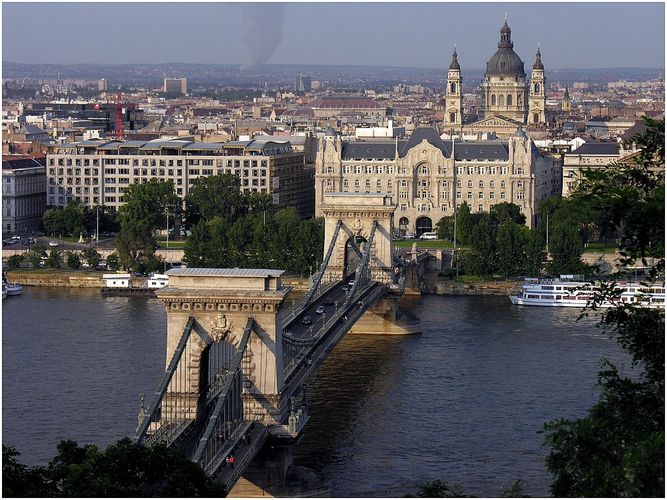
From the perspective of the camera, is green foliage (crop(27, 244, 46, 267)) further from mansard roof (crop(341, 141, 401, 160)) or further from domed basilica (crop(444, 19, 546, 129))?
domed basilica (crop(444, 19, 546, 129))

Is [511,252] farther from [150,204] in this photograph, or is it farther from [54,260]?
[150,204]

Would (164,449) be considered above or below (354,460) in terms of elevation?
above

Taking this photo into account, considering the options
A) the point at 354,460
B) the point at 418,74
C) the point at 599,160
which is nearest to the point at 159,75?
the point at 418,74

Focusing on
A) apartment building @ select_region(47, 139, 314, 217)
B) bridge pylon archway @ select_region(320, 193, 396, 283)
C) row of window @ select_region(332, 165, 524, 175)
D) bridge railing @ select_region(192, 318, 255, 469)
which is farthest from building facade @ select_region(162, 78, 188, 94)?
bridge railing @ select_region(192, 318, 255, 469)

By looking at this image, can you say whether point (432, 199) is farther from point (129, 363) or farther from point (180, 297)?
point (180, 297)

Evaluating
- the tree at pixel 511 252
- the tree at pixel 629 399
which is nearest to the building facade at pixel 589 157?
the tree at pixel 511 252

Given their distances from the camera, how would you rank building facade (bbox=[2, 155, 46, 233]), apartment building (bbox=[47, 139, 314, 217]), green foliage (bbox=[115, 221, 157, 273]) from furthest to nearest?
apartment building (bbox=[47, 139, 314, 217]), building facade (bbox=[2, 155, 46, 233]), green foliage (bbox=[115, 221, 157, 273])

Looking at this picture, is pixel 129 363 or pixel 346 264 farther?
pixel 346 264
